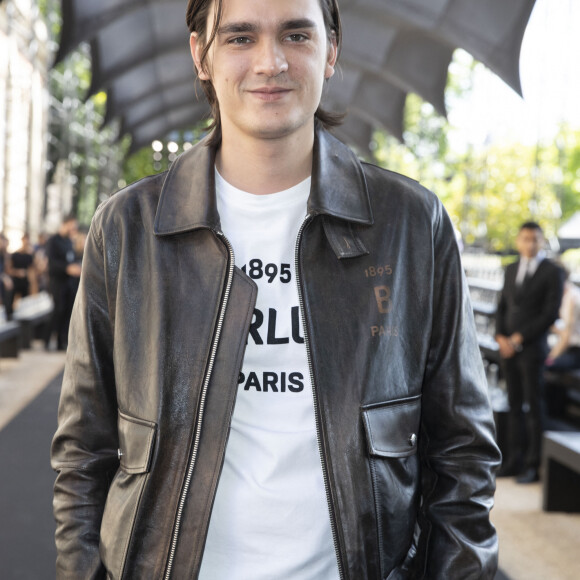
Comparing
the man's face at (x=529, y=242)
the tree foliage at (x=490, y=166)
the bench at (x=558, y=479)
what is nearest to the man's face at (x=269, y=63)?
the bench at (x=558, y=479)

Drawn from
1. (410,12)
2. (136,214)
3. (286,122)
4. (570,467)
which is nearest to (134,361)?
(136,214)

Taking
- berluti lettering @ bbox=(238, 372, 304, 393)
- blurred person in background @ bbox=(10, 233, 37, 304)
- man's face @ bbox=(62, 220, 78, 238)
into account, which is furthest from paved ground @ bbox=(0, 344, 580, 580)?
blurred person in background @ bbox=(10, 233, 37, 304)

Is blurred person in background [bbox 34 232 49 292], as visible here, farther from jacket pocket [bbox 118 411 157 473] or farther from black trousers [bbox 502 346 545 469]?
jacket pocket [bbox 118 411 157 473]

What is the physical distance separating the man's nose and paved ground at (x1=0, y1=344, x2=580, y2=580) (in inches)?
135

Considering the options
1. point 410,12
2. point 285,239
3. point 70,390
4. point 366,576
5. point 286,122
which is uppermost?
point 410,12

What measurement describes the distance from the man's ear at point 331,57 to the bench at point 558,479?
512 cm

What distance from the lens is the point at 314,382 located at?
1611 millimetres

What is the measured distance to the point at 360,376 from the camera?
5.34 feet

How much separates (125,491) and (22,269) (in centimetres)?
1602

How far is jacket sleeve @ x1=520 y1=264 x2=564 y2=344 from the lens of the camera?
7.33 m

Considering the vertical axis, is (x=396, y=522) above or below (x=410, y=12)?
below

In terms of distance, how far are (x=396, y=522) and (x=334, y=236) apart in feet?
1.80

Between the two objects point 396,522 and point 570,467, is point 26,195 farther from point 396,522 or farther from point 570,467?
point 396,522

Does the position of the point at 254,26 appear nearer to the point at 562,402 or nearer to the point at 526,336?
the point at 526,336
